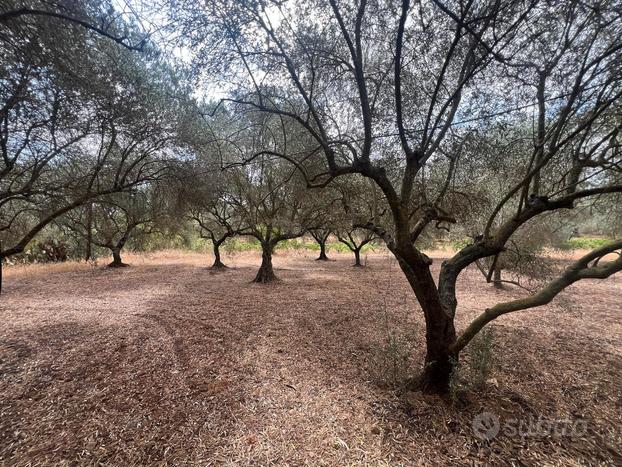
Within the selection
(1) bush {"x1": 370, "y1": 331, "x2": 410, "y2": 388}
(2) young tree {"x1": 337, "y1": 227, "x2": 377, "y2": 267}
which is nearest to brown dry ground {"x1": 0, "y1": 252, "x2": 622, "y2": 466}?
(1) bush {"x1": 370, "y1": 331, "x2": 410, "y2": 388}

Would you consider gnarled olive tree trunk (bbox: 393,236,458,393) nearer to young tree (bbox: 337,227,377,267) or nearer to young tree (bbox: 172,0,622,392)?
young tree (bbox: 172,0,622,392)

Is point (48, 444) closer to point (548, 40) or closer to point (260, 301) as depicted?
point (260, 301)

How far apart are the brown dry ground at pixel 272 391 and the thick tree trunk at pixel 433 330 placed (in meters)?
0.21

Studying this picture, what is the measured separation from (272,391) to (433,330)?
2075 mm

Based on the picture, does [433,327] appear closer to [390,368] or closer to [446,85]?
[390,368]

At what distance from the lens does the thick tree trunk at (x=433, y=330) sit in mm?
2910

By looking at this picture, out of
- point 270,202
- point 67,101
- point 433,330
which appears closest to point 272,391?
point 433,330

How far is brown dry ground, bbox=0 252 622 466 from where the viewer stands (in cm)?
221

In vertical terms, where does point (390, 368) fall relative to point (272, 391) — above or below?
above

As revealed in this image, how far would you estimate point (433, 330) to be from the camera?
2.98 m

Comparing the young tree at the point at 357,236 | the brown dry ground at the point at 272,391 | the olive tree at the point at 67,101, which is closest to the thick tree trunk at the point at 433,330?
the brown dry ground at the point at 272,391

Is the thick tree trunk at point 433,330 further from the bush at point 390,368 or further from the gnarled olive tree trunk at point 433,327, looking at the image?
the bush at point 390,368

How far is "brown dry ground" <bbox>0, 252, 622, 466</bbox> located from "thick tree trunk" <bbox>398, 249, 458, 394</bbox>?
21 cm

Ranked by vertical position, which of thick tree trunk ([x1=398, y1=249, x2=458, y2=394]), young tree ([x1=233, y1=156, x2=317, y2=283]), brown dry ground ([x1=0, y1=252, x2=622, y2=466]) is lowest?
brown dry ground ([x1=0, y1=252, x2=622, y2=466])
